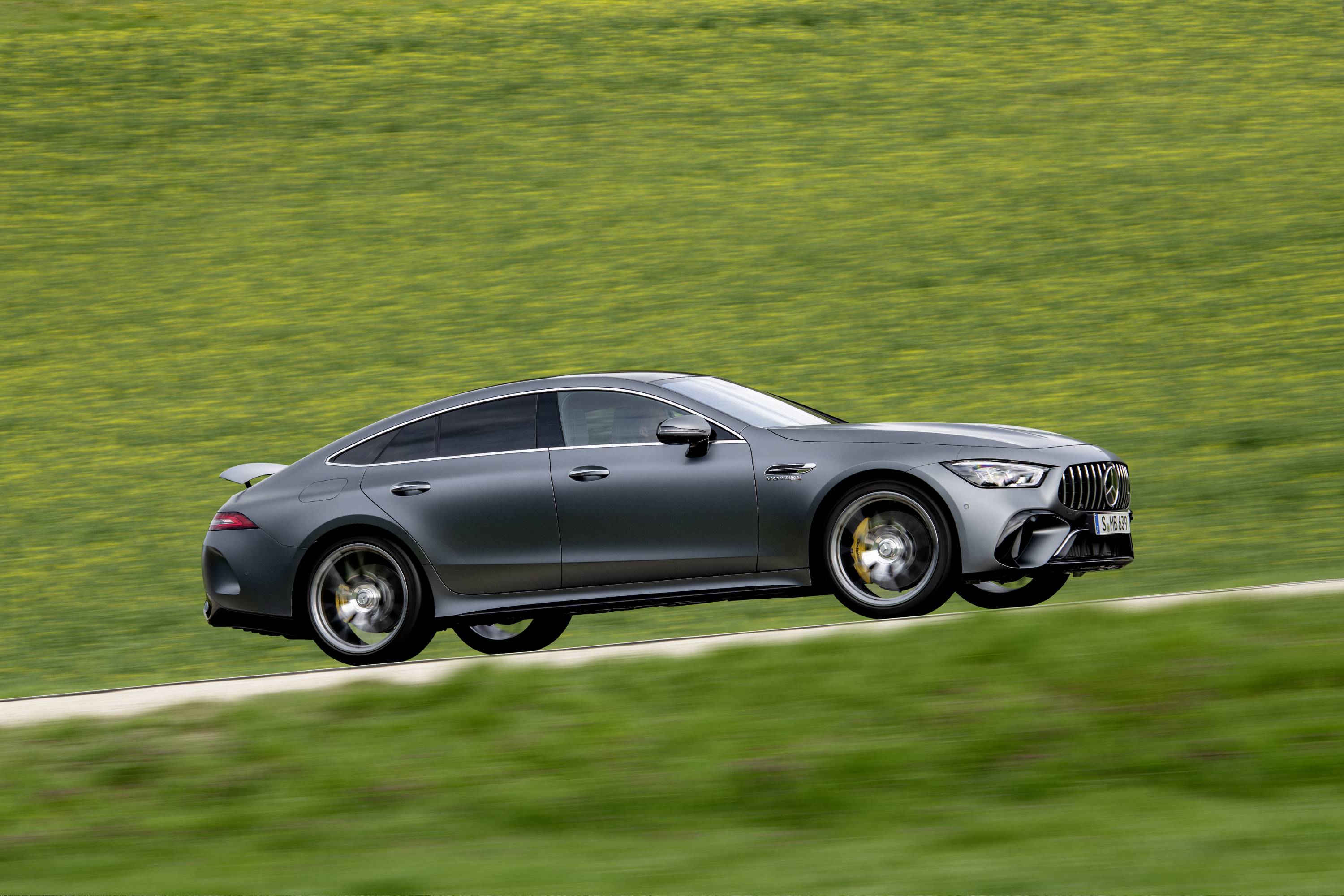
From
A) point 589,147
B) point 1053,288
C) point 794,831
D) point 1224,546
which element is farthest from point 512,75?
point 794,831

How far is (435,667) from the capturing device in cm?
861

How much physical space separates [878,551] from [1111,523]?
4.17 feet

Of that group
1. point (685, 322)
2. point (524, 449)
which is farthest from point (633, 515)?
point (685, 322)

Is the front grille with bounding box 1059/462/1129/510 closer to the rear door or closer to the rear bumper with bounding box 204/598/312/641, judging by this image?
the rear door

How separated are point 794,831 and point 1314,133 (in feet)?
76.5

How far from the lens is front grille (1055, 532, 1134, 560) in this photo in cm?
832

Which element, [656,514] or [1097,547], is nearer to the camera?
[1097,547]

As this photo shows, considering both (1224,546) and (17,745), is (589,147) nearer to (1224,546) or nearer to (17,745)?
(1224,546)

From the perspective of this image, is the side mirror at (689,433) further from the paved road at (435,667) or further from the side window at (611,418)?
the paved road at (435,667)

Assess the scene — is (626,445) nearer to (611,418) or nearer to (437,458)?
(611,418)

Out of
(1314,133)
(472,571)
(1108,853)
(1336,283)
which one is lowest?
(1108,853)

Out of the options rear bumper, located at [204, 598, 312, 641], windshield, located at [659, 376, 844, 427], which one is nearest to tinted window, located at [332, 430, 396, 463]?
rear bumper, located at [204, 598, 312, 641]

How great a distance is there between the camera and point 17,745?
7465 mm

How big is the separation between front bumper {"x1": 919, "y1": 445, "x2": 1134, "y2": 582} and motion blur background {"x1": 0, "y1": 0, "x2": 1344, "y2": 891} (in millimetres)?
768
